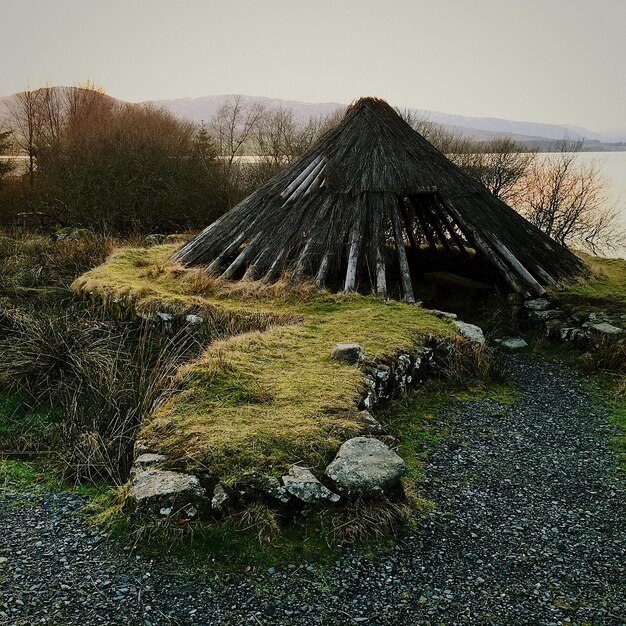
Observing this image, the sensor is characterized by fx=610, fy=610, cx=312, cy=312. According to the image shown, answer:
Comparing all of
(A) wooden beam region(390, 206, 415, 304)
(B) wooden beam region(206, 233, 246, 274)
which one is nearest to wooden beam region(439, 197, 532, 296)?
(A) wooden beam region(390, 206, 415, 304)

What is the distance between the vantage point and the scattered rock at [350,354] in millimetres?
5895

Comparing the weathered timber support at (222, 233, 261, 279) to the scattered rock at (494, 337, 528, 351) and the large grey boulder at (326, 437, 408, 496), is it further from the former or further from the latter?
the large grey boulder at (326, 437, 408, 496)

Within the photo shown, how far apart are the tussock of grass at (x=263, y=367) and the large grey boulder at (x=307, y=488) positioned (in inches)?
6.5

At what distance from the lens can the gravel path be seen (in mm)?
3162

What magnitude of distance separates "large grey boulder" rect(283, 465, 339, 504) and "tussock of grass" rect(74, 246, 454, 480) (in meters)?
0.17

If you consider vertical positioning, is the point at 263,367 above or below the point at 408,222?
below

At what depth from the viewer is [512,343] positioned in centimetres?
820

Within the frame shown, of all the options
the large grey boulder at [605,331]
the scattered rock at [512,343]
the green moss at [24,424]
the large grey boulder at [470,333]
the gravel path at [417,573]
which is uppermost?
the large grey boulder at [605,331]

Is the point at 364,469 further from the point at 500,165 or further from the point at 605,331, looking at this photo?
the point at 500,165

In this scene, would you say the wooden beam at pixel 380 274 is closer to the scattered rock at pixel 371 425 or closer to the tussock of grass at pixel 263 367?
the tussock of grass at pixel 263 367

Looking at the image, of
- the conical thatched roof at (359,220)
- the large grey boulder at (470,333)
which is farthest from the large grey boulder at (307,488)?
the conical thatched roof at (359,220)

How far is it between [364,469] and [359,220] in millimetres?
5544

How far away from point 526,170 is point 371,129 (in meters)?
12.7

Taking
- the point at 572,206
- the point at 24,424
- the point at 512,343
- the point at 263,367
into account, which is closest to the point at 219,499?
the point at 263,367
